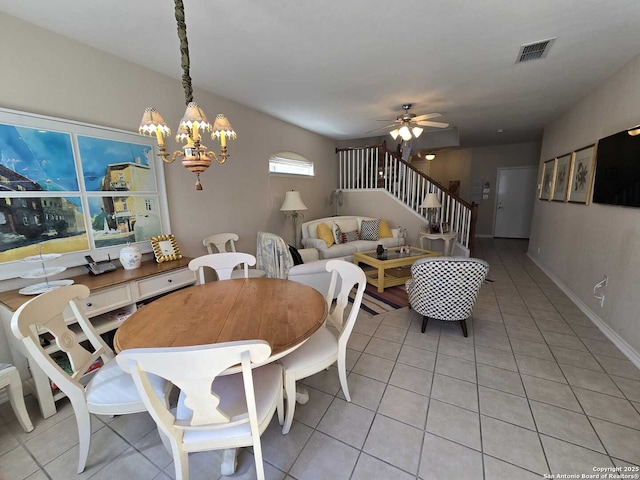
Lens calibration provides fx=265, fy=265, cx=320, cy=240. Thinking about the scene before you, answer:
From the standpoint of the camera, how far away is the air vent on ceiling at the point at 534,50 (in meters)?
2.24

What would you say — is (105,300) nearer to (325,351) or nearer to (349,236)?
(325,351)

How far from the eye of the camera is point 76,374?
144cm

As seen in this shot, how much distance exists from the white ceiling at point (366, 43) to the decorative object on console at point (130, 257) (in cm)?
169

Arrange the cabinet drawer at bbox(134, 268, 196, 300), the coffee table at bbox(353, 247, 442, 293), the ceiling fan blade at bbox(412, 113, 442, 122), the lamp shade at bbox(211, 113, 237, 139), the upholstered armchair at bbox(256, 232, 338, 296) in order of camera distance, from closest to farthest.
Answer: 1. the lamp shade at bbox(211, 113, 237, 139)
2. the cabinet drawer at bbox(134, 268, 196, 300)
3. the upholstered armchair at bbox(256, 232, 338, 296)
4. the ceiling fan blade at bbox(412, 113, 442, 122)
5. the coffee table at bbox(353, 247, 442, 293)

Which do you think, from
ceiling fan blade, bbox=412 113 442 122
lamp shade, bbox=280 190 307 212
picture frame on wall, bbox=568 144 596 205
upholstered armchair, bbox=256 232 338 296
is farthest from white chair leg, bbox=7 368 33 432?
picture frame on wall, bbox=568 144 596 205

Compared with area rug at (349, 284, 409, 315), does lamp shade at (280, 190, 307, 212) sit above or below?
above

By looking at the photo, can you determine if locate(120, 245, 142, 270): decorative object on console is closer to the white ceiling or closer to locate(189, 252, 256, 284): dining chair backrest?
locate(189, 252, 256, 284): dining chair backrest

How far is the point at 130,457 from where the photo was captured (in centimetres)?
149

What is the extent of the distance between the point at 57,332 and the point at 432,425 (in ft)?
7.34

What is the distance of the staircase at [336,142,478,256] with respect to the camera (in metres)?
4.93

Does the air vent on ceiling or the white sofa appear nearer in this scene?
the air vent on ceiling

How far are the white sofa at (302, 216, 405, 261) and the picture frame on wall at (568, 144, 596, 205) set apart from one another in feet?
8.26

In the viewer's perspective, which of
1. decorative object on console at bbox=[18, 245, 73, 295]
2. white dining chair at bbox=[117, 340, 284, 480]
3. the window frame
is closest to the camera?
white dining chair at bbox=[117, 340, 284, 480]

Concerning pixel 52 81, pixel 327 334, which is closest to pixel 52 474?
pixel 327 334
